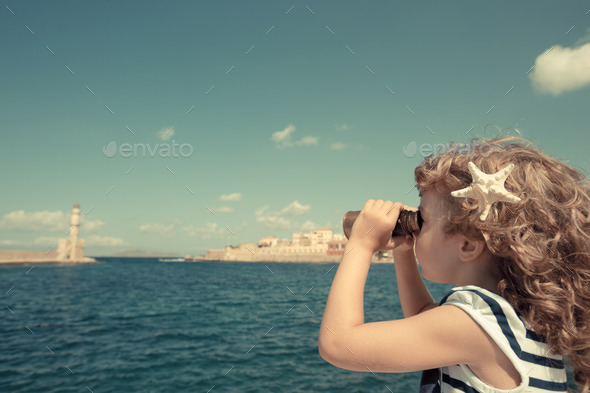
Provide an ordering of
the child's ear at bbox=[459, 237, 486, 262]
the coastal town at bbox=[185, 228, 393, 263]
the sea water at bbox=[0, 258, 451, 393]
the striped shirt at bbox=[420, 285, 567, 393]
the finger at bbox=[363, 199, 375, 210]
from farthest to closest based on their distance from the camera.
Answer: the coastal town at bbox=[185, 228, 393, 263], the sea water at bbox=[0, 258, 451, 393], the finger at bbox=[363, 199, 375, 210], the child's ear at bbox=[459, 237, 486, 262], the striped shirt at bbox=[420, 285, 567, 393]

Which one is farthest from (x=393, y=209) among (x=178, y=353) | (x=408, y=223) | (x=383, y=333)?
(x=178, y=353)

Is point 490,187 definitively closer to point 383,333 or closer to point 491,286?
point 491,286

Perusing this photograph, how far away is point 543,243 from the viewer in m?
0.88

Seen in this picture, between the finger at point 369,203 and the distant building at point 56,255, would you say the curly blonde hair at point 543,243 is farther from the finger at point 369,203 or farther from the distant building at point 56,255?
the distant building at point 56,255

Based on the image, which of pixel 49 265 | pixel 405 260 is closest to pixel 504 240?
pixel 405 260

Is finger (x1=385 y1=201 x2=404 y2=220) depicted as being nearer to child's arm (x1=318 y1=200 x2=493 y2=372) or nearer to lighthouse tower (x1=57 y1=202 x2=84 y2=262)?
child's arm (x1=318 y1=200 x2=493 y2=372)

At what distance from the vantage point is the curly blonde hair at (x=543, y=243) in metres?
0.86

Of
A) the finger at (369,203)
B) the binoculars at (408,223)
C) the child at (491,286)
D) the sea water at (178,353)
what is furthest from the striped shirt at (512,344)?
the sea water at (178,353)

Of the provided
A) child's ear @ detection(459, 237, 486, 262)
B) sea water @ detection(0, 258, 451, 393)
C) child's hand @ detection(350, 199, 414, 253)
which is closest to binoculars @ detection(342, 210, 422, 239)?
child's hand @ detection(350, 199, 414, 253)

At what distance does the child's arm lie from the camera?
32.7 inches

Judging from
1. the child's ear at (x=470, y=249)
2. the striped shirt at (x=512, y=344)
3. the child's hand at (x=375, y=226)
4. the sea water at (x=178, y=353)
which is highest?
the child's hand at (x=375, y=226)

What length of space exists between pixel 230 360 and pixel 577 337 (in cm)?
1114

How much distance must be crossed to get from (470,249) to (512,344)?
0.25 m

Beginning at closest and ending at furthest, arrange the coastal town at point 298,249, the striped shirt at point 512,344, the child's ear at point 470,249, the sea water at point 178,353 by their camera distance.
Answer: the striped shirt at point 512,344, the child's ear at point 470,249, the sea water at point 178,353, the coastal town at point 298,249
